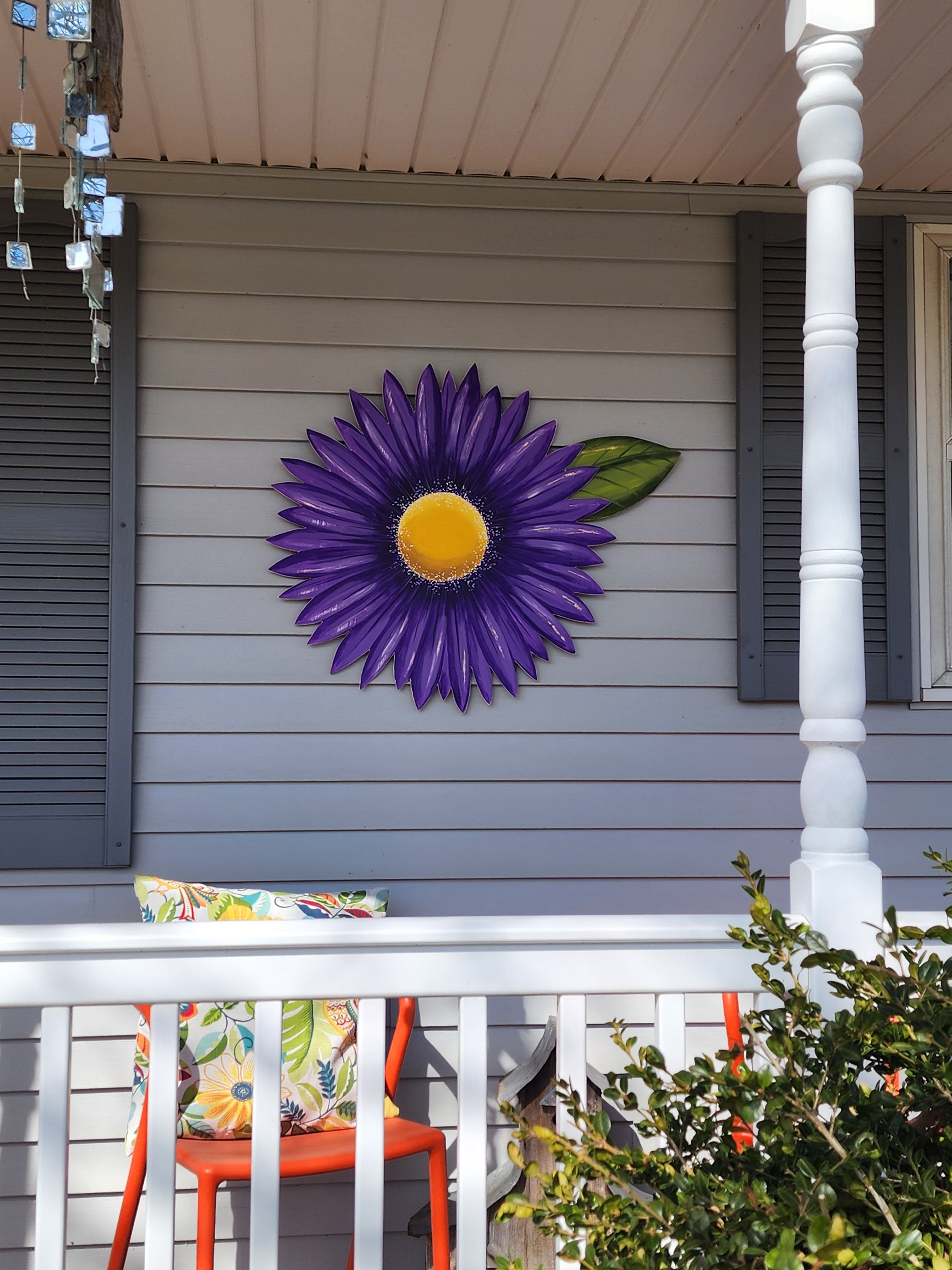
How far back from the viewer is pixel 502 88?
2.33 meters

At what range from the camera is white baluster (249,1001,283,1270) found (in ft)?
4.66

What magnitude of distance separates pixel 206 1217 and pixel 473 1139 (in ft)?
2.33

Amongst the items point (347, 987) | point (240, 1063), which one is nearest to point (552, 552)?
point (240, 1063)

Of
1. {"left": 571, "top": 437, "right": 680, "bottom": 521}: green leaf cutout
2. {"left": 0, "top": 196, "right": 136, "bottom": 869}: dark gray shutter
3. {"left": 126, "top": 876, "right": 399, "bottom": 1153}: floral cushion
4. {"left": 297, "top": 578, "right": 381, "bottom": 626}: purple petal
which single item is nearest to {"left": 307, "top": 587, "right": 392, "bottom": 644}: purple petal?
{"left": 297, "top": 578, "right": 381, "bottom": 626}: purple petal

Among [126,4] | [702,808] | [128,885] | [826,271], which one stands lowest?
[128,885]

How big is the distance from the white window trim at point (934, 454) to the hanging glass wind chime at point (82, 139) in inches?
83.4

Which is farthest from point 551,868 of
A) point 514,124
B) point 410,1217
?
point 514,124


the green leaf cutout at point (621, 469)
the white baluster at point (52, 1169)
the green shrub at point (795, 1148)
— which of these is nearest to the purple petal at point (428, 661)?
the green leaf cutout at point (621, 469)

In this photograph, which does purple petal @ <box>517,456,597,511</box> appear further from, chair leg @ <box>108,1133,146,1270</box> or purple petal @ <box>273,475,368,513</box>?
chair leg @ <box>108,1133,146,1270</box>

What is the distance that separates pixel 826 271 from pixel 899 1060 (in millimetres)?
1137

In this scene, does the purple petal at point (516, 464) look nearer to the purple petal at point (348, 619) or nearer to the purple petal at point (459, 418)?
the purple petal at point (459, 418)

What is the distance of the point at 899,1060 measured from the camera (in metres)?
1.11

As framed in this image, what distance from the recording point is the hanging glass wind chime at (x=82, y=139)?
4.19 ft

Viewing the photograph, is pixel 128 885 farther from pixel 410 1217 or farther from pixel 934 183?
pixel 934 183
